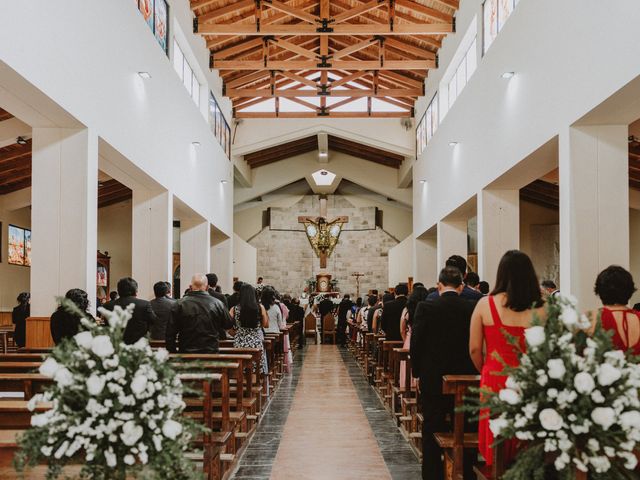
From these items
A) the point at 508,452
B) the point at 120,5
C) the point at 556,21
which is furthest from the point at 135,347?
the point at 120,5

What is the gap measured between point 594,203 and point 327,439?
10.9ft

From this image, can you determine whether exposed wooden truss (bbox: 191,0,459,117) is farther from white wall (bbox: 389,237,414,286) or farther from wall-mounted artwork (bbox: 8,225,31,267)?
wall-mounted artwork (bbox: 8,225,31,267)

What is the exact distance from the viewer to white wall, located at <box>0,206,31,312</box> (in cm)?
1577

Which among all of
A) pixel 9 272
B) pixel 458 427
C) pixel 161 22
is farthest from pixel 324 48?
pixel 458 427

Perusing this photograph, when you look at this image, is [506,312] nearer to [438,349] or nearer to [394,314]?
[438,349]

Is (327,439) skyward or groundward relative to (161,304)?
groundward

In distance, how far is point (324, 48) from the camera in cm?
1466

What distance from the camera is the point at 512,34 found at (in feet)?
28.1

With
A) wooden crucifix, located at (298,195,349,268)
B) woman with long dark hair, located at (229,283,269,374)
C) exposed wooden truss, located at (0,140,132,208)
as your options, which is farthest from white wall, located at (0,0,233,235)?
wooden crucifix, located at (298,195,349,268)

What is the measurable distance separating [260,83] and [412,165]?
4626 millimetres

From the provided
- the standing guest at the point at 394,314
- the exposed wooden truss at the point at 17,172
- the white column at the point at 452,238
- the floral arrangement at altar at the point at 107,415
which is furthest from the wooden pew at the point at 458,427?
the white column at the point at 452,238

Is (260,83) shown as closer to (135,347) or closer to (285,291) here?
(285,291)

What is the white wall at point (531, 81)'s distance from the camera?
563 cm

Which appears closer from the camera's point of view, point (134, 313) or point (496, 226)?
point (134, 313)
